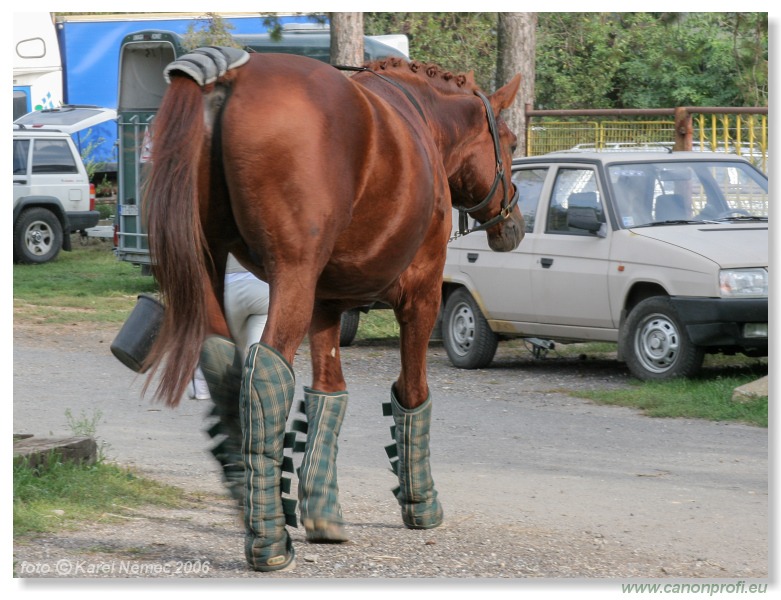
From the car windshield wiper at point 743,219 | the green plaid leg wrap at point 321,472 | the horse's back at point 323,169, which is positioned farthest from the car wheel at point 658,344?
the horse's back at point 323,169

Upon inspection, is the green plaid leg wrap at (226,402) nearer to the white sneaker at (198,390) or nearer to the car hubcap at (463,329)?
the white sneaker at (198,390)

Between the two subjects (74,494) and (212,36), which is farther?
(212,36)

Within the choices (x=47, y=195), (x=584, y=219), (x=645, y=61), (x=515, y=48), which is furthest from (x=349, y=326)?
(x=47, y=195)

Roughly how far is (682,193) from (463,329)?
2528mm

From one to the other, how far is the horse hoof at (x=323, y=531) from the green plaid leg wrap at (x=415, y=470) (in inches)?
20.6

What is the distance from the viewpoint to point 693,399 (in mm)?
9750

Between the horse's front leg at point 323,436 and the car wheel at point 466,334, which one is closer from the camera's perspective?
the horse's front leg at point 323,436

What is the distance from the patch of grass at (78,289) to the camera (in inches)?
634

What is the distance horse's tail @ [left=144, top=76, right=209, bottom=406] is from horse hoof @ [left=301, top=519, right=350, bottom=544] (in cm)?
123

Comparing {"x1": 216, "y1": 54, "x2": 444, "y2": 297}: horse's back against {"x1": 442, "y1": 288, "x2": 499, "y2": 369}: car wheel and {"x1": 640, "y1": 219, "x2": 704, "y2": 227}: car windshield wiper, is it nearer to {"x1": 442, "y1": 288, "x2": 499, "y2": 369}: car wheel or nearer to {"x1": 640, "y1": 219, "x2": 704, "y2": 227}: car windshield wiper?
{"x1": 640, "y1": 219, "x2": 704, "y2": 227}: car windshield wiper

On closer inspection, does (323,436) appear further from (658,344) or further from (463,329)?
(463,329)

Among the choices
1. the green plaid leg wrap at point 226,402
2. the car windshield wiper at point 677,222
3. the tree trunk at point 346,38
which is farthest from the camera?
the tree trunk at point 346,38

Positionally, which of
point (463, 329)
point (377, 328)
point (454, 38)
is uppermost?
point (454, 38)

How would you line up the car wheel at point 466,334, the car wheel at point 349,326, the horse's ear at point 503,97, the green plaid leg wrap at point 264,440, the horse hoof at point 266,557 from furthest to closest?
the car wheel at point 349,326 → the car wheel at point 466,334 → the horse's ear at point 503,97 → the horse hoof at point 266,557 → the green plaid leg wrap at point 264,440
